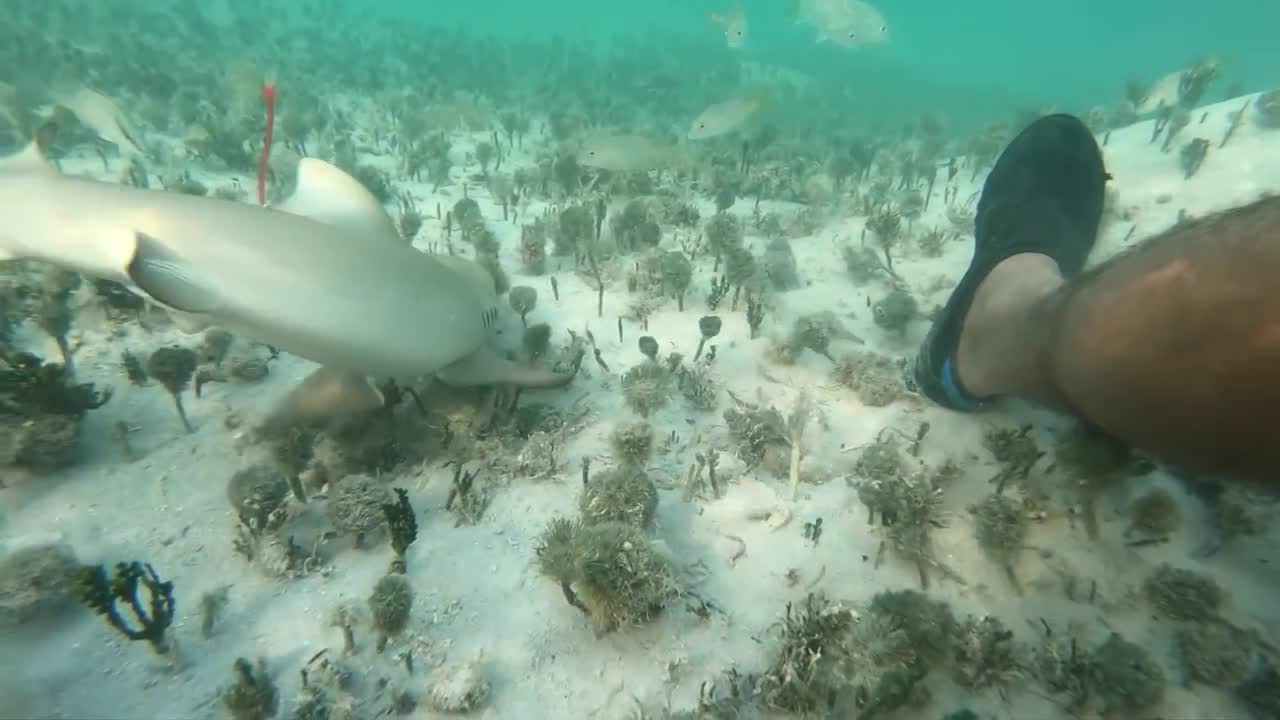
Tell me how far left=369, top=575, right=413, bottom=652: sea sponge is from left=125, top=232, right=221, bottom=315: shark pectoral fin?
5.65 feet

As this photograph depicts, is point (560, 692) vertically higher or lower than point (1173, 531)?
lower

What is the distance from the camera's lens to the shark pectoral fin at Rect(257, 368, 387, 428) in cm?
358

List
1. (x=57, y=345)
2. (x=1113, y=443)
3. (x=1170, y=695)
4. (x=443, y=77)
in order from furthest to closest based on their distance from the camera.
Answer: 1. (x=443, y=77)
2. (x=57, y=345)
3. (x=1113, y=443)
4. (x=1170, y=695)

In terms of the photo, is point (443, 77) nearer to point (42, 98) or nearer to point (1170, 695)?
point (42, 98)

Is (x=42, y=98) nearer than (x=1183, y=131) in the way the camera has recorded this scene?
No

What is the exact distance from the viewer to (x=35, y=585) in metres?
2.97

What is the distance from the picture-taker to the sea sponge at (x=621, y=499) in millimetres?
3502

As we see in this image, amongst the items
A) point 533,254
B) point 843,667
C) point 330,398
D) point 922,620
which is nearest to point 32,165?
point 330,398

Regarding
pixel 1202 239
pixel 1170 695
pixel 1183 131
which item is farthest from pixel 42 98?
pixel 1183 131

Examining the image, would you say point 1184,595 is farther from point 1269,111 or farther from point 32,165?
point 1269,111

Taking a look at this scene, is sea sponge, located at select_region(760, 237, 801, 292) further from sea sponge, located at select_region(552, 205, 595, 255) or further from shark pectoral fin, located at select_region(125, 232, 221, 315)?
shark pectoral fin, located at select_region(125, 232, 221, 315)

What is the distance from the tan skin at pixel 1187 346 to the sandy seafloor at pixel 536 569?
139cm

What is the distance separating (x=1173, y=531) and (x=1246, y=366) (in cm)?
230

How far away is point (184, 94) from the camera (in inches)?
519
